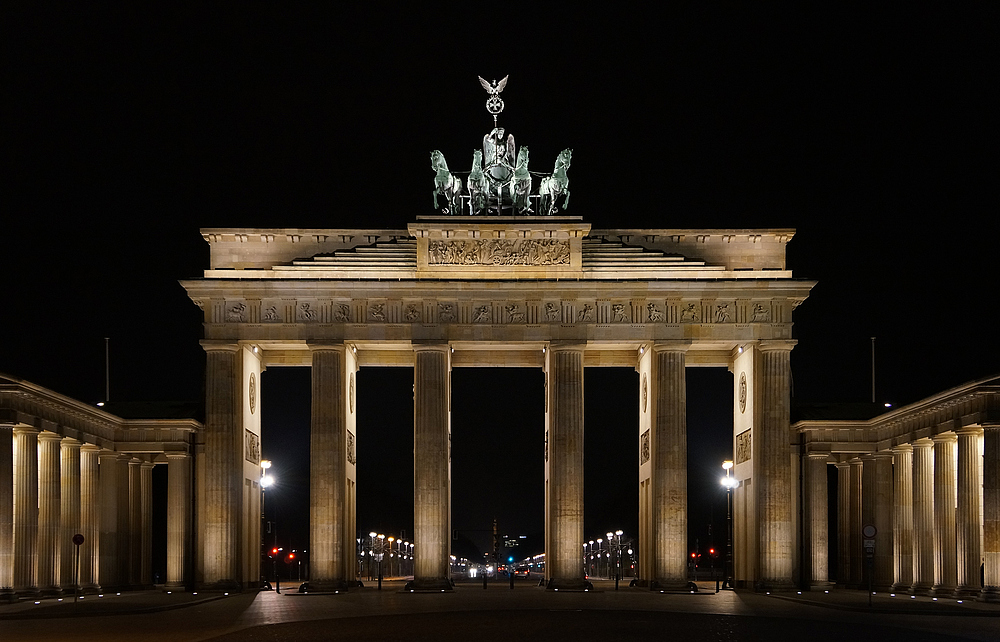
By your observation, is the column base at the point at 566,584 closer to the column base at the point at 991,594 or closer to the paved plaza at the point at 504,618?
the paved plaza at the point at 504,618

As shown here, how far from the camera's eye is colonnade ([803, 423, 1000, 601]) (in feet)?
164

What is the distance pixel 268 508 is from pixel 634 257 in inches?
2851

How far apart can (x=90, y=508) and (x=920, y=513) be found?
38.7 metres

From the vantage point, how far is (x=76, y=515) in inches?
2427

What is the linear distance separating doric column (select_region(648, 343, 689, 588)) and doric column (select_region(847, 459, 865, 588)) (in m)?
9.60

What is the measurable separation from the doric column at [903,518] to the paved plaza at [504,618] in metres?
5.23

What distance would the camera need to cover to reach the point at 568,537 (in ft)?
209

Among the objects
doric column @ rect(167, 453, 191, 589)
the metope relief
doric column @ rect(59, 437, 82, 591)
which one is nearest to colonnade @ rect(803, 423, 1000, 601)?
the metope relief

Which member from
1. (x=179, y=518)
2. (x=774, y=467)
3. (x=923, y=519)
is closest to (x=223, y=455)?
(x=179, y=518)

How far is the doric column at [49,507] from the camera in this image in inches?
2215

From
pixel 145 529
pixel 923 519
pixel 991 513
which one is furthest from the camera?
pixel 145 529

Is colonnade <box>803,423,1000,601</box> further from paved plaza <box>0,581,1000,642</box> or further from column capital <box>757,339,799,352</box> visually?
column capital <box>757,339,799,352</box>

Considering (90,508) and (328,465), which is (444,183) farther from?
(90,508)

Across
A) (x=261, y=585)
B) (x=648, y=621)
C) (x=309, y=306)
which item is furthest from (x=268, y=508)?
(x=648, y=621)
